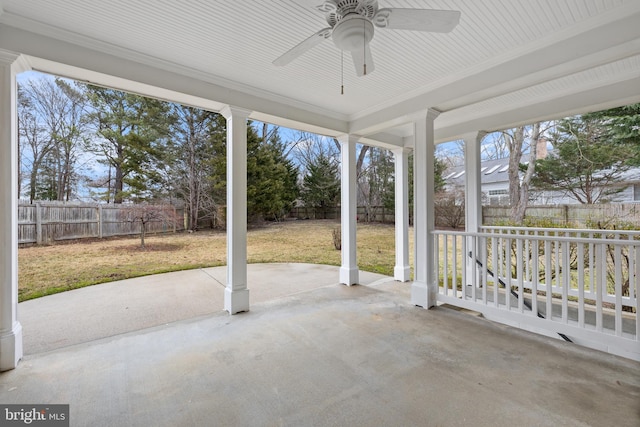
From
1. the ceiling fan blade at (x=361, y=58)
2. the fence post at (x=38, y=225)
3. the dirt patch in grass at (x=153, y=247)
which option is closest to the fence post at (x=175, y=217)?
the dirt patch in grass at (x=153, y=247)

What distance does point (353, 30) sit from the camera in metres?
1.62

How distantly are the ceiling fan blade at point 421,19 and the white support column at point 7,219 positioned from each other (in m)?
2.64

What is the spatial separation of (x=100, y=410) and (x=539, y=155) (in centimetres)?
753

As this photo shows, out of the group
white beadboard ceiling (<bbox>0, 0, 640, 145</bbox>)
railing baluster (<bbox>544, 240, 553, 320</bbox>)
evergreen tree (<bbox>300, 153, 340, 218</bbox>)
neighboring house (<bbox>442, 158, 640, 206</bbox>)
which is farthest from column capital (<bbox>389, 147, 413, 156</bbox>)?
evergreen tree (<bbox>300, 153, 340, 218</bbox>)

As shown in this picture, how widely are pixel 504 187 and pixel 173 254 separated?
822 cm

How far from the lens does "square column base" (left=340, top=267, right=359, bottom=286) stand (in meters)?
4.11

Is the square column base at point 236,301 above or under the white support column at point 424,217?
under

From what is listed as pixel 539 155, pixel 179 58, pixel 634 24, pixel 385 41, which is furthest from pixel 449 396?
pixel 539 155

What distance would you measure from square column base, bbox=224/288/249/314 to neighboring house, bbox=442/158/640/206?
15.3 ft

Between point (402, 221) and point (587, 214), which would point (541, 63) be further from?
point (587, 214)

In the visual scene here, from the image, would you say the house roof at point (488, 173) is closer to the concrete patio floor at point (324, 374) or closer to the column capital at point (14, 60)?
the concrete patio floor at point (324, 374)

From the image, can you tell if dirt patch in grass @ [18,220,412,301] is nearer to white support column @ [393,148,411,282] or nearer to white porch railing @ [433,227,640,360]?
white support column @ [393,148,411,282]

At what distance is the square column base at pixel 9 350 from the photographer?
1.87 metres

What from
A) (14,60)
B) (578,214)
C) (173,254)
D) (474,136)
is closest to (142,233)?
(173,254)
